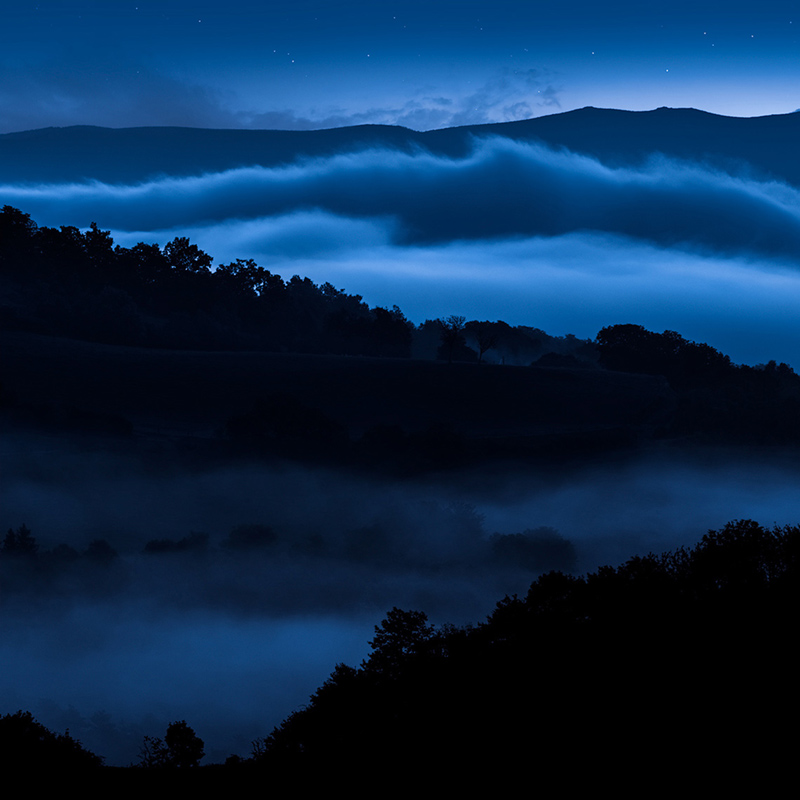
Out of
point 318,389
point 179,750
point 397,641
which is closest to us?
point 397,641

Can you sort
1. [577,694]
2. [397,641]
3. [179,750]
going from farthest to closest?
[179,750] → [397,641] → [577,694]

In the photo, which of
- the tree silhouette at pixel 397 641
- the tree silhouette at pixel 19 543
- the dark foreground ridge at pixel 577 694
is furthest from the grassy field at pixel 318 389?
the dark foreground ridge at pixel 577 694

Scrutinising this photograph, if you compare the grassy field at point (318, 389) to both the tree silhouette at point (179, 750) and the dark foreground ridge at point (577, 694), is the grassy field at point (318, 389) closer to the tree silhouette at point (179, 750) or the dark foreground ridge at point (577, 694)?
the tree silhouette at point (179, 750)

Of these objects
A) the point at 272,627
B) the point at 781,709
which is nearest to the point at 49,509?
the point at 272,627

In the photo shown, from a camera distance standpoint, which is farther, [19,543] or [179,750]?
[19,543]

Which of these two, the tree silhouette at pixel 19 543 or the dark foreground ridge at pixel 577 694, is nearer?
the dark foreground ridge at pixel 577 694

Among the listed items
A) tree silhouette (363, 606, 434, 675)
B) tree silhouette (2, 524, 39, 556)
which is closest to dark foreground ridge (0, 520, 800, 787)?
tree silhouette (363, 606, 434, 675)

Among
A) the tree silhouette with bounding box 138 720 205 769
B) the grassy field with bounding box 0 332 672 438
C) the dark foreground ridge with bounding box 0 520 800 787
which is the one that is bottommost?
the tree silhouette with bounding box 138 720 205 769

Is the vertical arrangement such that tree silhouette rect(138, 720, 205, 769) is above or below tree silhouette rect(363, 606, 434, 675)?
below

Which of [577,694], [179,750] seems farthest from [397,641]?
[179,750]

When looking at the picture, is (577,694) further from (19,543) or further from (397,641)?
(19,543)

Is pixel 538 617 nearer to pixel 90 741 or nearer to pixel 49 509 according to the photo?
pixel 90 741

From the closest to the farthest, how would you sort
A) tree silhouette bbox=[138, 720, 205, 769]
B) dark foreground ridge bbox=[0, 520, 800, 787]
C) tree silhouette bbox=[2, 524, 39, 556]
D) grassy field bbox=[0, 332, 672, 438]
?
dark foreground ridge bbox=[0, 520, 800, 787]
tree silhouette bbox=[138, 720, 205, 769]
tree silhouette bbox=[2, 524, 39, 556]
grassy field bbox=[0, 332, 672, 438]

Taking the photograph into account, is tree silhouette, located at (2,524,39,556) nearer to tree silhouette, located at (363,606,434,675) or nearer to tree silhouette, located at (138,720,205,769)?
tree silhouette, located at (138,720,205,769)
